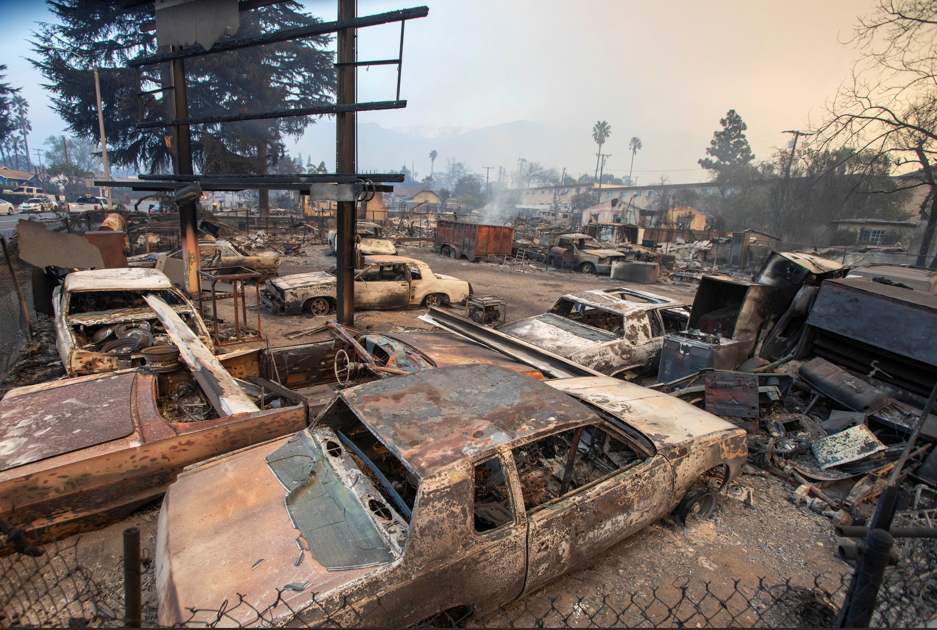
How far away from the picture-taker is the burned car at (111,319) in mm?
4445

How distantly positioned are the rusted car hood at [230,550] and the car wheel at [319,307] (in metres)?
7.26

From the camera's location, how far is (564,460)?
11.9 feet

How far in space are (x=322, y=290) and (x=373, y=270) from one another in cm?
123

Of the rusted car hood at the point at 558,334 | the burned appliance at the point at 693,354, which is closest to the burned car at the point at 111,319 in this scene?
the rusted car hood at the point at 558,334

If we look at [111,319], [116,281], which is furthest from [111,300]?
[111,319]

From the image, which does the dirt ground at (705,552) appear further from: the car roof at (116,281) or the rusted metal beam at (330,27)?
the rusted metal beam at (330,27)

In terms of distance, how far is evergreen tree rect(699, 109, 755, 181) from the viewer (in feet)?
205

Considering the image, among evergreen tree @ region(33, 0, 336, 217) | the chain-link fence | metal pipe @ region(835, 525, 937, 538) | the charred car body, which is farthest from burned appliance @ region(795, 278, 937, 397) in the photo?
evergreen tree @ region(33, 0, 336, 217)

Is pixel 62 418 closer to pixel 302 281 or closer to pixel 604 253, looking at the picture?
pixel 302 281

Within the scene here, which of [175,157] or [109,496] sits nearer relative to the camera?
[109,496]

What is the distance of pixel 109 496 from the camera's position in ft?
8.96

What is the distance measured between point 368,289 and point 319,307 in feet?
3.95

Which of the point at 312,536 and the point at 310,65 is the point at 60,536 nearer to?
the point at 312,536

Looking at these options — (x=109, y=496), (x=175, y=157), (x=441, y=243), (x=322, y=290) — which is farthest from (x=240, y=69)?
(x=109, y=496)
